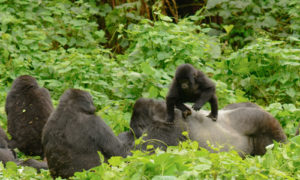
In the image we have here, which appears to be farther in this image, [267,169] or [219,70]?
[219,70]

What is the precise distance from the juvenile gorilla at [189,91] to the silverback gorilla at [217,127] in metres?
0.08

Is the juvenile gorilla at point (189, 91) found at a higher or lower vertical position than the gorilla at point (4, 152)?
higher

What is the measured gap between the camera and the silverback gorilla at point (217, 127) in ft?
15.8

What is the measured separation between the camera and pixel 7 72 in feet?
23.7

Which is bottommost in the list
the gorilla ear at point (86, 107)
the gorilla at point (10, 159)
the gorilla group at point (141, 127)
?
the gorilla at point (10, 159)

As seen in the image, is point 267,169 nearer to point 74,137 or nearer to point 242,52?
point 74,137

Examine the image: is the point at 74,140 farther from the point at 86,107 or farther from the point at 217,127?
the point at 217,127

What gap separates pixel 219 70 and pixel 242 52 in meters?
0.40

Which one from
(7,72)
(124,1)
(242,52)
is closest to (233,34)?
(124,1)

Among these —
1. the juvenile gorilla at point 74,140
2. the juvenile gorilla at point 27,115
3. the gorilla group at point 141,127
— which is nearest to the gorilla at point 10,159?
the gorilla group at point 141,127

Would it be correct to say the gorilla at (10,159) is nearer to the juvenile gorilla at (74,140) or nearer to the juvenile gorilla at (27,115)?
the juvenile gorilla at (27,115)

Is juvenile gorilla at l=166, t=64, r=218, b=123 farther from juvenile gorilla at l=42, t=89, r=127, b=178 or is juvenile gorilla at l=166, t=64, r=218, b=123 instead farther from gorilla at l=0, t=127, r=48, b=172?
gorilla at l=0, t=127, r=48, b=172

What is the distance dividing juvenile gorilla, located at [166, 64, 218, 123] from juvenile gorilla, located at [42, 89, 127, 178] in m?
0.73

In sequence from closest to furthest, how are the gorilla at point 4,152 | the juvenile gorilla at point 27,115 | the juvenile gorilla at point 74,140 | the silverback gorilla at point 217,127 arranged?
the juvenile gorilla at point 74,140 < the silverback gorilla at point 217,127 < the gorilla at point 4,152 < the juvenile gorilla at point 27,115
